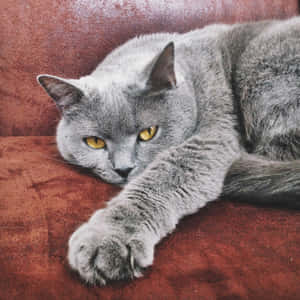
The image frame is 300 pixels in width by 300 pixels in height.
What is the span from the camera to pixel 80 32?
52.6 inches

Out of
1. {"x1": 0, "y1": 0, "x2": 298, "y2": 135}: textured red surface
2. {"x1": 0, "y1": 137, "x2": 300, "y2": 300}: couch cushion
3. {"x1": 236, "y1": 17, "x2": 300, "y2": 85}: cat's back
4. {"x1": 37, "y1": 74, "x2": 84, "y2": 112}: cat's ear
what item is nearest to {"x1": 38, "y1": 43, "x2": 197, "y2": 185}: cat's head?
{"x1": 37, "y1": 74, "x2": 84, "y2": 112}: cat's ear

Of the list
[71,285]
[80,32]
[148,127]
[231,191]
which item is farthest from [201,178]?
[80,32]

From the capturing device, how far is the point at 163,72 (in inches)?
37.3

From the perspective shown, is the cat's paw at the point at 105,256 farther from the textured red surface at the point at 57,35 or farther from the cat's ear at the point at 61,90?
the textured red surface at the point at 57,35

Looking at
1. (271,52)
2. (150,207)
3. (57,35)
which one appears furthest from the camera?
(57,35)

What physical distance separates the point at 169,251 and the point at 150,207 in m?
0.14

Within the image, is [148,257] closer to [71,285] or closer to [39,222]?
[71,285]

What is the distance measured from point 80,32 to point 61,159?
580 millimetres

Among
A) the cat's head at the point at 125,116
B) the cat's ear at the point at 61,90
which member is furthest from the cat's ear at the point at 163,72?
the cat's ear at the point at 61,90

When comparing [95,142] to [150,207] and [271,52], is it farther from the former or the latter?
[271,52]

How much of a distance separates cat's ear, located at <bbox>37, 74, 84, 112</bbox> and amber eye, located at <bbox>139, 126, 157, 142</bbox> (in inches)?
9.0

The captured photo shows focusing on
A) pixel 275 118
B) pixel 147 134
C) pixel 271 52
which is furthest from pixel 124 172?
pixel 271 52

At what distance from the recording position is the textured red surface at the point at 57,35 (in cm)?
127

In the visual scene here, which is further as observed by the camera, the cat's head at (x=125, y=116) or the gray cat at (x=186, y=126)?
the cat's head at (x=125, y=116)
